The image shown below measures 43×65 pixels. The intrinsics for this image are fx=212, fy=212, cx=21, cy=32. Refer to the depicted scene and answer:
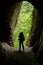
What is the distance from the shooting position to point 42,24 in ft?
39.9

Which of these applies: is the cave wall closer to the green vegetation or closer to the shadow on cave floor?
the shadow on cave floor

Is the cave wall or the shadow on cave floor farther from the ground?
the cave wall

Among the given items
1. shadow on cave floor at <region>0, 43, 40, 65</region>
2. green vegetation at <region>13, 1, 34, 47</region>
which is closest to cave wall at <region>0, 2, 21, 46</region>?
shadow on cave floor at <region>0, 43, 40, 65</region>

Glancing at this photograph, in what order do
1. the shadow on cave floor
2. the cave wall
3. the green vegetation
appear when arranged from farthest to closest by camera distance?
the green vegetation
the cave wall
the shadow on cave floor

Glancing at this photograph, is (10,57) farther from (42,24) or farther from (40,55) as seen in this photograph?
(42,24)

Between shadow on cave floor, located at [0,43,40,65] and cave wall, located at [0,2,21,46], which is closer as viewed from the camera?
shadow on cave floor, located at [0,43,40,65]

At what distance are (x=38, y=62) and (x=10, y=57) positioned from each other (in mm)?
1362

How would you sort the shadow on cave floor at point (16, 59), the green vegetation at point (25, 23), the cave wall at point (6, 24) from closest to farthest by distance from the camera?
the shadow on cave floor at point (16, 59) → the cave wall at point (6, 24) → the green vegetation at point (25, 23)

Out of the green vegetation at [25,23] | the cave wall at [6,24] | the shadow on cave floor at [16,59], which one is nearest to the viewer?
the shadow on cave floor at [16,59]

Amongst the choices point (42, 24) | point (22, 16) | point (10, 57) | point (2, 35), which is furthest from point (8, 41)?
point (22, 16)

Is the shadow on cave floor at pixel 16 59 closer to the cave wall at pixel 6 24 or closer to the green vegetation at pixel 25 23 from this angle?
the cave wall at pixel 6 24

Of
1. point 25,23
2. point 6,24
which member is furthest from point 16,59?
point 25,23

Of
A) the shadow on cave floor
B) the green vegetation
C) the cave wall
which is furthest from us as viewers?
the green vegetation

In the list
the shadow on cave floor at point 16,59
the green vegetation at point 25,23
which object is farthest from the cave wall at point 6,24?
the green vegetation at point 25,23
